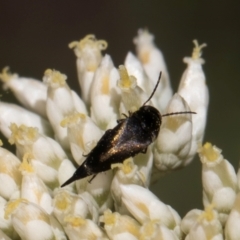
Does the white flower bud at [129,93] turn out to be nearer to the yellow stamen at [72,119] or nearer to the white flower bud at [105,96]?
the white flower bud at [105,96]

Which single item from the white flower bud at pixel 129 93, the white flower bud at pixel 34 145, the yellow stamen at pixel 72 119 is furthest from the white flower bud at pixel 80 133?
the white flower bud at pixel 129 93

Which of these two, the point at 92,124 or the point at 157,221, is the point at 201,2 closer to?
the point at 92,124

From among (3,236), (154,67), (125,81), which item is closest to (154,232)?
(3,236)

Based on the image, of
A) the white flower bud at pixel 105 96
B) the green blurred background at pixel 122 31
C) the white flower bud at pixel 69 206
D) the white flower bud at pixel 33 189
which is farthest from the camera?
the green blurred background at pixel 122 31

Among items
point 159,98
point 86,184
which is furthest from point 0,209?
point 159,98

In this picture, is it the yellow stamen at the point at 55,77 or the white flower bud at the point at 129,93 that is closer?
the white flower bud at the point at 129,93

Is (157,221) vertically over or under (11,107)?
under

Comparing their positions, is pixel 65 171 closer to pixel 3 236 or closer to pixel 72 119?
pixel 72 119
